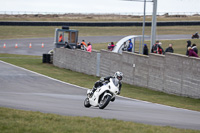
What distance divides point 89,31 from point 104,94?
56530mm

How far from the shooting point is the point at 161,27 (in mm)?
70500

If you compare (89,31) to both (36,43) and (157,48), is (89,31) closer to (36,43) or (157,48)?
(36,43)

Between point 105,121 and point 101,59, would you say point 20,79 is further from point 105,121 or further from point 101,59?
point 105,121

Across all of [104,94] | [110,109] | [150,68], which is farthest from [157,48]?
[104,94]

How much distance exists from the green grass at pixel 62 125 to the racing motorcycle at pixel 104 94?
2554 millimetres

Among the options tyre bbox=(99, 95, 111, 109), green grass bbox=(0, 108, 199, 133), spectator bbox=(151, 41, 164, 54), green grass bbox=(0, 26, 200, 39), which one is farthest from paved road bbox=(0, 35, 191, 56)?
green grass bbox=(0, 108, 199, 133)

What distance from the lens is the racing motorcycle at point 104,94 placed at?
13.6 meters

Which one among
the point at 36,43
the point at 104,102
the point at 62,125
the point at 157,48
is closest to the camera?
the point at 62,125

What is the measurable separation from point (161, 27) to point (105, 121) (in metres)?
61.1

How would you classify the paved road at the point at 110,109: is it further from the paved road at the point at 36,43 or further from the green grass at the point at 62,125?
the paved road at the point at 36,43

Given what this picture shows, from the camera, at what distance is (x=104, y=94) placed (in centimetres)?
1364

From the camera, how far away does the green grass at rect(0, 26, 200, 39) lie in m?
65.9

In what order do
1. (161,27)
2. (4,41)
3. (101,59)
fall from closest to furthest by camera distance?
(101,59)
(4,41)
(161,27)

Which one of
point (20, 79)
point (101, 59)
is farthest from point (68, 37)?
point (20, 79)
